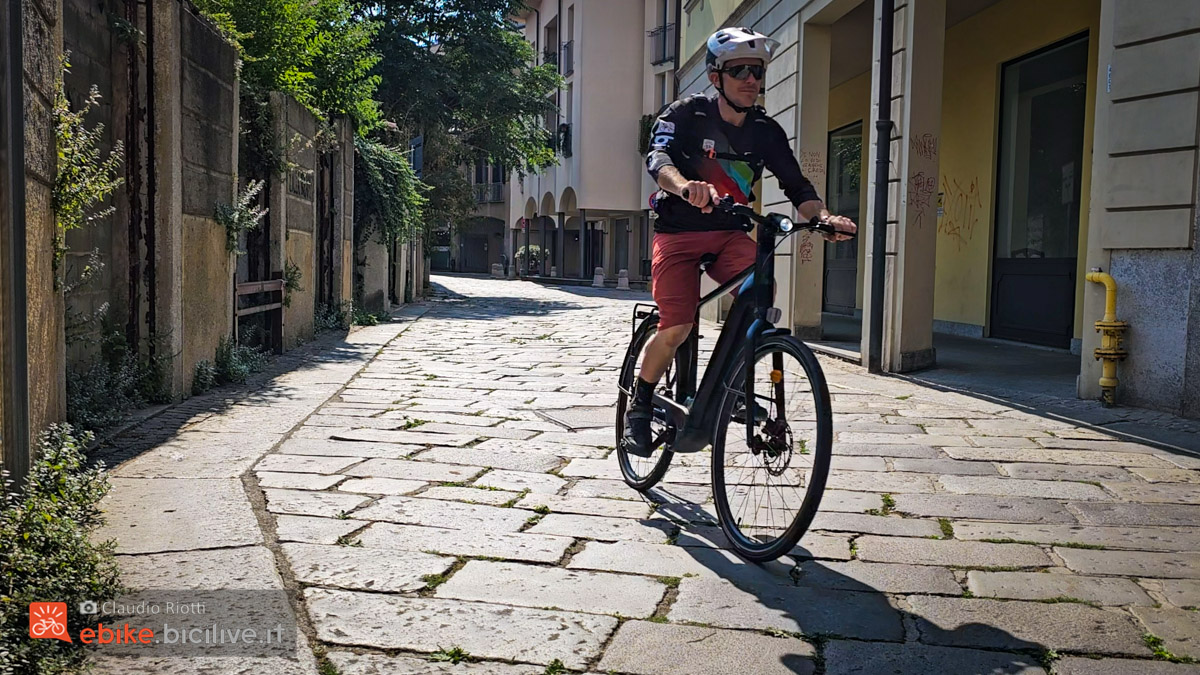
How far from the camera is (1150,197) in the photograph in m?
6.91

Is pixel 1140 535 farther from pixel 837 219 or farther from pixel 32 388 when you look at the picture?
pixel 32 388

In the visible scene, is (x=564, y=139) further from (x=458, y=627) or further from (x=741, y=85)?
(x=458, y=627)

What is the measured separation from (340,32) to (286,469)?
23.1 feet

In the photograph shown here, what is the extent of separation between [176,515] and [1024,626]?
9.64 ft

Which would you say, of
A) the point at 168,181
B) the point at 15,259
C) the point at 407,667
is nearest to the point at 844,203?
the point at 168,181

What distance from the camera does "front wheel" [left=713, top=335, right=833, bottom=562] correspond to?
3348 millimetres

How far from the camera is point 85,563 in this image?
295cm

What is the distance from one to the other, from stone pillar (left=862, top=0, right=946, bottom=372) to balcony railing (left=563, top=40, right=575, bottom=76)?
3100 cm

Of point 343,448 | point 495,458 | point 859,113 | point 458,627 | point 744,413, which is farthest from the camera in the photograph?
point 859,113

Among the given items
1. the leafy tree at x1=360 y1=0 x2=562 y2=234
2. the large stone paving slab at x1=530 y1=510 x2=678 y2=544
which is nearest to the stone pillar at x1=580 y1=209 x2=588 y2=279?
the leafy tree at x1=360 y1=0 x2=562 y2=234

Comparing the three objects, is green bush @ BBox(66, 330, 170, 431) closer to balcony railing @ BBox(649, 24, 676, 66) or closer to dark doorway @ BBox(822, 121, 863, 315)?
dark doorway @ BBox(822, 121, 863, 315)

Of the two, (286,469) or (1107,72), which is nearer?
(286,469)

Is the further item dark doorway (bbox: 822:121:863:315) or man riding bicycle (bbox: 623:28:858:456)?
dark doorway (bbox: 822:121:863:315)

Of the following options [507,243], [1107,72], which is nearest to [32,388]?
[1107,72]
